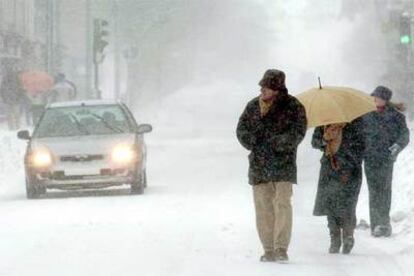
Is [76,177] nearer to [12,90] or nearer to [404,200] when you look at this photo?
[404,200]

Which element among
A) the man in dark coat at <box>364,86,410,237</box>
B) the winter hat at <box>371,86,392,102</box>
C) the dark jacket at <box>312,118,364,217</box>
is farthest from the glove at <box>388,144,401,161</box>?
the dark jacket at <box>312,118,364,217</box>

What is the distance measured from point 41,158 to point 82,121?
167 centimetres

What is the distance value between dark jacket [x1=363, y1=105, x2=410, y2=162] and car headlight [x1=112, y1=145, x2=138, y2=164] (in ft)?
23.1

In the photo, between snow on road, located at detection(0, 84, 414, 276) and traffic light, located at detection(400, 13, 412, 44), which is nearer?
snow on road, located at detection(0, 84, 414, 276)

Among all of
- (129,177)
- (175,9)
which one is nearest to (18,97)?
(129,177)

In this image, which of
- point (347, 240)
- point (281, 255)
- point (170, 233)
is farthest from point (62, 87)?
point (281, 255)

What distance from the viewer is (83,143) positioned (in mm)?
21000

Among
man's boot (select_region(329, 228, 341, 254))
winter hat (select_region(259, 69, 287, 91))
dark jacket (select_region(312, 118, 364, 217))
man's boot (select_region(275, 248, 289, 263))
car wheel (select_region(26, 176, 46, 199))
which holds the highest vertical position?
winter hat (select_region(259, 69, 287, 91))

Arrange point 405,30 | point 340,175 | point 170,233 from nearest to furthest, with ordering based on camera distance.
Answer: point 340,175 → point 170,233 → point 405,30

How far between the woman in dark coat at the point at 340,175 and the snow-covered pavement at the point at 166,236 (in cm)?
32

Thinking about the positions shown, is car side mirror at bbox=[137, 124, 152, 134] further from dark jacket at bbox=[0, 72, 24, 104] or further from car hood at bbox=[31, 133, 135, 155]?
dark jacket at bbox=[0, 72, 24, 104]

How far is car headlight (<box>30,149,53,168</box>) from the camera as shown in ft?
68.0

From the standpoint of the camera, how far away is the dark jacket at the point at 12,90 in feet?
129

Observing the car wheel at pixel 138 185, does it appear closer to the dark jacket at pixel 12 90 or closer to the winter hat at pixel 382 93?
the winter hat at pixel 382 93
